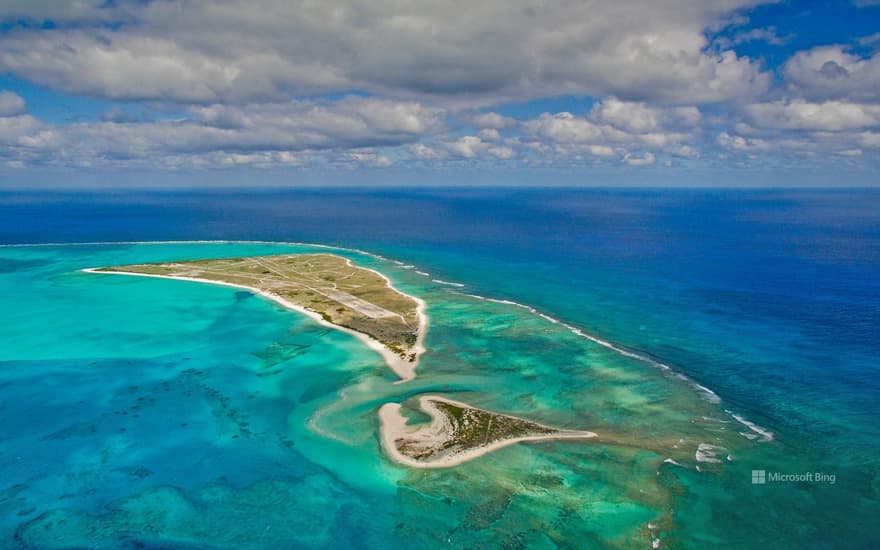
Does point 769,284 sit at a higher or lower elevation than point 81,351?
higher

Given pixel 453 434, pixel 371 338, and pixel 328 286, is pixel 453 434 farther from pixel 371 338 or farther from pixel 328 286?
pixel 328 286

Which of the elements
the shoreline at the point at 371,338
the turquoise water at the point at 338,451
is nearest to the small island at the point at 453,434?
the turquoise water at the point at 338,451

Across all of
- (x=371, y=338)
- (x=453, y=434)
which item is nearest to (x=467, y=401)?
(x=453, y=434)

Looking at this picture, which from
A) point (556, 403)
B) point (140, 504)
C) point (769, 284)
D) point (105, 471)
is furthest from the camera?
point (769, 284)

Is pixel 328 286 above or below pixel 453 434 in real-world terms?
above

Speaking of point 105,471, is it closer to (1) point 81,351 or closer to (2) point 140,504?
(2) point 140,504

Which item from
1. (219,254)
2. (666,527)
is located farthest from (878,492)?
(219,254)
